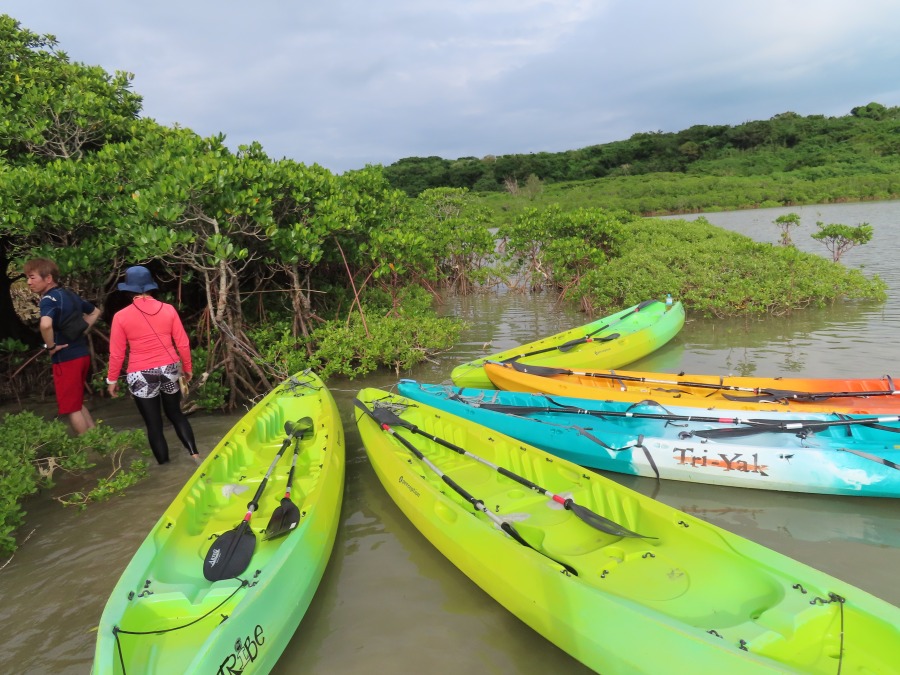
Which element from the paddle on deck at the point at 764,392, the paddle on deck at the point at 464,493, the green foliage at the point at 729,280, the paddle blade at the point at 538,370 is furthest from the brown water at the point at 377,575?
the green foliage at the point at 729,280

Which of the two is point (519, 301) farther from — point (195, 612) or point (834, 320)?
point (195, 612)

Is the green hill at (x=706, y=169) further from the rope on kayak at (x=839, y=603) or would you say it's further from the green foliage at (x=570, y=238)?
the rope on kayak at (x=839, y=603)

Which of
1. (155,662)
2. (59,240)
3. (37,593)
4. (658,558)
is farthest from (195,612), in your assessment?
(59,240)

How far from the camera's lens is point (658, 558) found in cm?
346

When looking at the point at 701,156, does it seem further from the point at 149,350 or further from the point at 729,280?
the point at 149,350

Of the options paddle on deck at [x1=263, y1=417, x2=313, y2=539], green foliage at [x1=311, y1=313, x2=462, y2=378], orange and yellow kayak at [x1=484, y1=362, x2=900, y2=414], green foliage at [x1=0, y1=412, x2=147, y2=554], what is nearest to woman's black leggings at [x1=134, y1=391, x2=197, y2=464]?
green foliage at [x1=0, y1=412, x2=147, y2=554]

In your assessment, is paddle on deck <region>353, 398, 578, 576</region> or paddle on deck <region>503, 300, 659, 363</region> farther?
paddle on deck <region>503, 300, 659, 363</region>

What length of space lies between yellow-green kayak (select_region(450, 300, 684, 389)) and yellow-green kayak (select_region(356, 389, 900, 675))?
3707 millimetres

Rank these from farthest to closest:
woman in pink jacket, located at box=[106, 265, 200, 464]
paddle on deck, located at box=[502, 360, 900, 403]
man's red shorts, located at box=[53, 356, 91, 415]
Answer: paddle on deck, located at box=[502, 360, 900, 403]
man's red shorts, located at box=[53, 356, 91, 415]
woman in pink jacket, located at box=[106, 265, 200, 464]

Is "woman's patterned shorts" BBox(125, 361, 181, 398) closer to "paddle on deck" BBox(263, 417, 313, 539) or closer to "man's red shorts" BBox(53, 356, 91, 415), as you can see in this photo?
"man's red shorts" BBox(53, 356, 91, 415)

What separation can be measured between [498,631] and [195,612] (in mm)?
1922

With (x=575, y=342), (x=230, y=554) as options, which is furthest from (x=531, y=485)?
(x=575, y=342)

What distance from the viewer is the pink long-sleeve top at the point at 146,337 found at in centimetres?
504

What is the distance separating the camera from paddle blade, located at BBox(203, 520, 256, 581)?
11.3 feet
